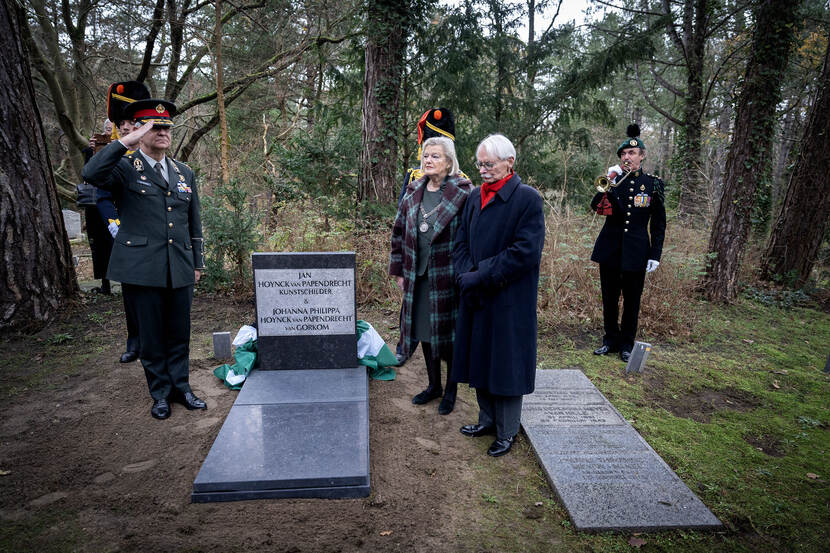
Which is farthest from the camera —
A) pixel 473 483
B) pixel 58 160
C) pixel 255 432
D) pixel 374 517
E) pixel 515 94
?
pixel 58 160

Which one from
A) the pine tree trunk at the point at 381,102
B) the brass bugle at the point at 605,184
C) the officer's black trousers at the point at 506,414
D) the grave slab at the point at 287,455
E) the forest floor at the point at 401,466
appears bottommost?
Result: the forest floor at the point at 401,466

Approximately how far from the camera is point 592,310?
638cm

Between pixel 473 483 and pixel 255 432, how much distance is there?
4.92 ft

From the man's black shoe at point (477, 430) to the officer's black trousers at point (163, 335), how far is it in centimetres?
229

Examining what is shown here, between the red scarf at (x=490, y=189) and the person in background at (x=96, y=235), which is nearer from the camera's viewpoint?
the red scarf at (x=490, y=189)

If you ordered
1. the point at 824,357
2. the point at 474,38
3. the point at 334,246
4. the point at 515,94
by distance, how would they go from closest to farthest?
1. the point at 824,357
2. the point at 334,246
3. the point at 474,38
4. the point at 515,94

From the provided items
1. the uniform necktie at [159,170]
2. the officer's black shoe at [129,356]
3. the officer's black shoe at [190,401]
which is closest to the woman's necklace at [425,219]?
the uniform necktie at [159,170]

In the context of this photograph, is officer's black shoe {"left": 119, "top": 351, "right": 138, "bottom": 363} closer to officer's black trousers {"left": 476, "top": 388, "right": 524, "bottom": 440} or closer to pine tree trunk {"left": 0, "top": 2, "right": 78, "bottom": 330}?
pine tree trunk {"left": 0, "top": 2, "right": 78, "bottom": 330}

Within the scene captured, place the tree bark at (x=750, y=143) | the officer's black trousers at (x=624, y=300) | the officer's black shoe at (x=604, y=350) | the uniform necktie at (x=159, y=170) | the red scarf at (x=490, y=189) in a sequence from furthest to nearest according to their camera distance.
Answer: the tree bark at (x=750, y=143), the officer's black shoe at (x=604, y=350), the officer's black trousers at (x=624, y=300), the uniform necktie at (x=159, y=170), the red scarf at (x=490, y=189)

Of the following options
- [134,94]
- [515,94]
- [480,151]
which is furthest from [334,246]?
[515,94]

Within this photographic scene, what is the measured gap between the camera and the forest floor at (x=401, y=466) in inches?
95.2

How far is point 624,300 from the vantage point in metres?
5.04

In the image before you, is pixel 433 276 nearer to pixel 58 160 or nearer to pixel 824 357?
pixel 824 357

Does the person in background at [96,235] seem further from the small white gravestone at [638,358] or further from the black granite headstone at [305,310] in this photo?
the small white gravestone at [638,358]
